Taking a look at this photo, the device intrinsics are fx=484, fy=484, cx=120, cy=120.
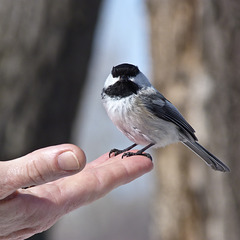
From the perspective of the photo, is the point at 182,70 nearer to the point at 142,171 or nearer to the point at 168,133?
the point at 168,133

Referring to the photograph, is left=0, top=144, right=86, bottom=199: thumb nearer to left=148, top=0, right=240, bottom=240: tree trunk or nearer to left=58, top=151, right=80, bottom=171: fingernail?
left=58, top=151, right=80, bottom=171: fingernail

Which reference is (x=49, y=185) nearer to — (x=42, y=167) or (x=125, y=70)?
(x=42, y=167)

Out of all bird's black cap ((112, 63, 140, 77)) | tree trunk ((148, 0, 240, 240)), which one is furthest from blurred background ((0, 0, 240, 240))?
bird's black cap ((112, 63, 140, 77))

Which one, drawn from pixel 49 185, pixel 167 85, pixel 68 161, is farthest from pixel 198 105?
pixel 68 161

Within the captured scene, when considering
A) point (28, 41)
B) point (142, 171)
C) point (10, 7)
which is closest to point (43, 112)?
point (28, 41)

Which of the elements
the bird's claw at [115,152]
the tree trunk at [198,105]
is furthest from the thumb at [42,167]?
the tree trunk at [198,105]
